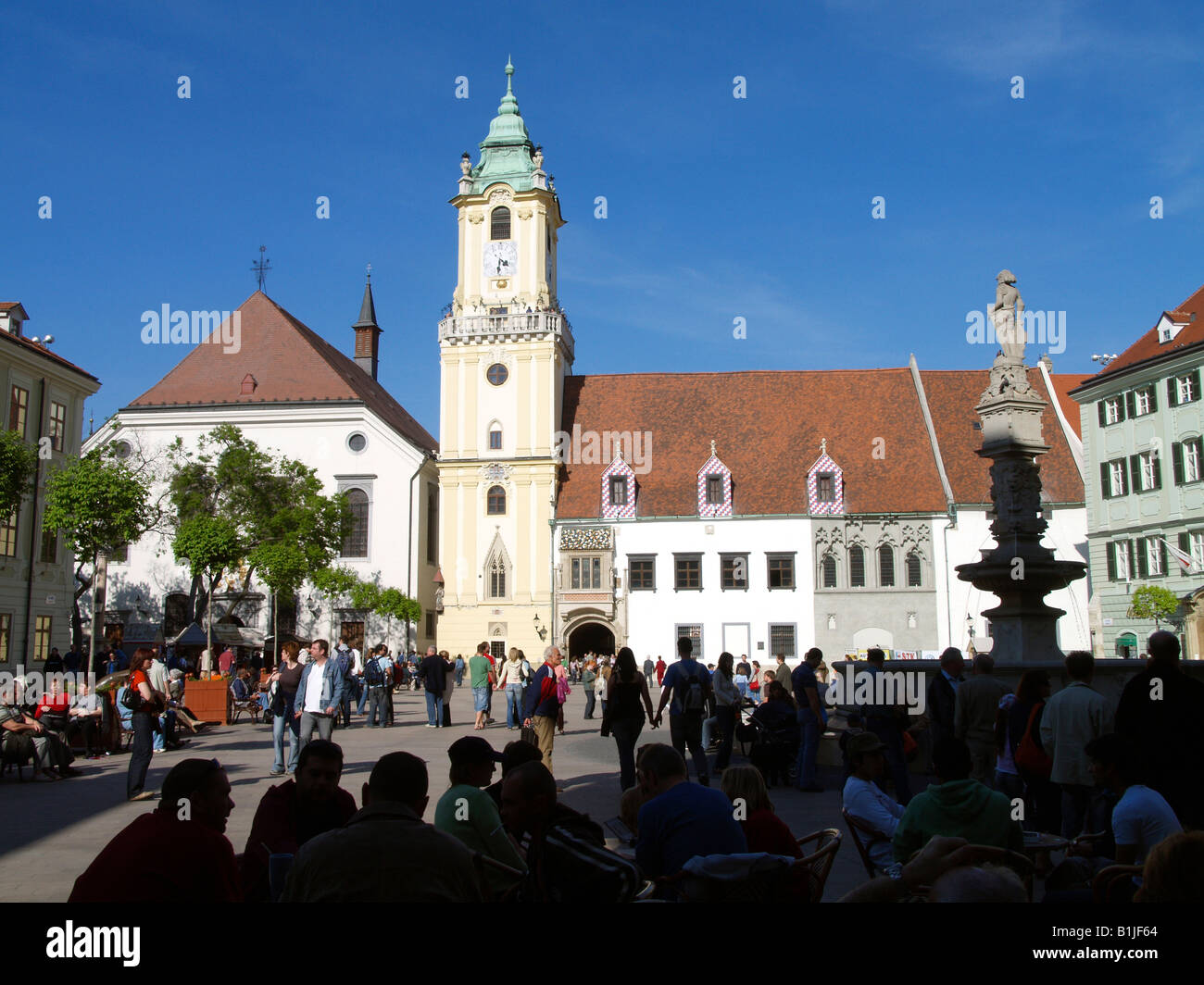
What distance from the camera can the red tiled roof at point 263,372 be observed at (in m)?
52.0

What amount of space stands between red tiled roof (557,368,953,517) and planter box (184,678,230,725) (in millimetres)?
26443

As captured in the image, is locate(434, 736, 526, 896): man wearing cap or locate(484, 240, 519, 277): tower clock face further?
locate(484, 240, 519, 277): tower clock face

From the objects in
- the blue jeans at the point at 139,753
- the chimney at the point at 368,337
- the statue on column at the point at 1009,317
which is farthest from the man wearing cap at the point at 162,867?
the chimney at the point at 368,337

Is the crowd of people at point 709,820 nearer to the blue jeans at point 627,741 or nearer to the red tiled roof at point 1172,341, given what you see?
the blue jeans at point 627,741

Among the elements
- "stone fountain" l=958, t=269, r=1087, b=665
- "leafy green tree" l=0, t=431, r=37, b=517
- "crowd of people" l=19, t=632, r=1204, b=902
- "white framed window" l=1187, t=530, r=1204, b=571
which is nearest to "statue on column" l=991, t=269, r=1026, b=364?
"stone fountain" l=958, t=269, r=1087, b=665

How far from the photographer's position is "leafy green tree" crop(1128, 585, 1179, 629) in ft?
123

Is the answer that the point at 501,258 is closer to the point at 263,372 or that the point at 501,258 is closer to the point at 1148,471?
the point at 263,372

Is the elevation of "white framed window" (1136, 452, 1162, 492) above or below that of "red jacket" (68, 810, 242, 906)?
above

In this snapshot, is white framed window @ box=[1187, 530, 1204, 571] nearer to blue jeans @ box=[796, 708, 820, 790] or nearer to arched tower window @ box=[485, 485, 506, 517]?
arched tower window @ box=[485, 485, 506, 517]

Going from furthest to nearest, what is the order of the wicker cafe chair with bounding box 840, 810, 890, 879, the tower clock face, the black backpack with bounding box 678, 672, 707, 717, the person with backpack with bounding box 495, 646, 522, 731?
the tower clock face < the person with backpack with bounding box 495, 646, 522, 731 < the black backpack with bounding box 678, 672, 707, 717 < the wicker cafe chair with bounding box 840, 810, 890, 879

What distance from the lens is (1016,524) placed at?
14688 millimetres

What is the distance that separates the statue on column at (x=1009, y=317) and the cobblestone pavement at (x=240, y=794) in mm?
6835

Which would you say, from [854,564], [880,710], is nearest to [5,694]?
[880,710]
